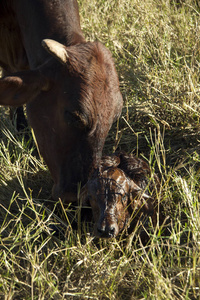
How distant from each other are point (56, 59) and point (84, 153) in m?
0.67

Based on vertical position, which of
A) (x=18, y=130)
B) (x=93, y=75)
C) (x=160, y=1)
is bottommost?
(x=18, y=130)

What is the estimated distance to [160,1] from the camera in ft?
21.0

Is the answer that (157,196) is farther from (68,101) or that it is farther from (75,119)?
(68,101)

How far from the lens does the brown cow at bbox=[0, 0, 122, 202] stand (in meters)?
3.43

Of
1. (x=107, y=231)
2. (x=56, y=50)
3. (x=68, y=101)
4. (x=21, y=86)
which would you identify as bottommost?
(x=107, y=231)

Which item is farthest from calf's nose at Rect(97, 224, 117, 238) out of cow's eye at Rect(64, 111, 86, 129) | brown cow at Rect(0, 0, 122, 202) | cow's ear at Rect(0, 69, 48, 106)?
cow's ear at Rect(0, 69, 48, 106)

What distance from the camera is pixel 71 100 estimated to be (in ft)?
11.3

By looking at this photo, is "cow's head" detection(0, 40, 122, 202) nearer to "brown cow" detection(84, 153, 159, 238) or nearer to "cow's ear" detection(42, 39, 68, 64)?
"cow's ear" detection(42, 39, 68, 64)

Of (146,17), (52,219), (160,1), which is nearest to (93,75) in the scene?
(52,219)

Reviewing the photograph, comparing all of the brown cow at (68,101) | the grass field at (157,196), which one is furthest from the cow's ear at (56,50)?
the grass field at (157,196)

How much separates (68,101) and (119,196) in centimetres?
76

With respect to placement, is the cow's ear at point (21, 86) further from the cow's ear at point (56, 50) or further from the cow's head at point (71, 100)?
the cow's ear at point (56, 50)

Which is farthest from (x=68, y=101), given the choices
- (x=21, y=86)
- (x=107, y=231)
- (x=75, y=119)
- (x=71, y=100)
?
(x=107, y=231)

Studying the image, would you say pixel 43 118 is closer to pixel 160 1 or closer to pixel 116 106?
pixel 116 106
